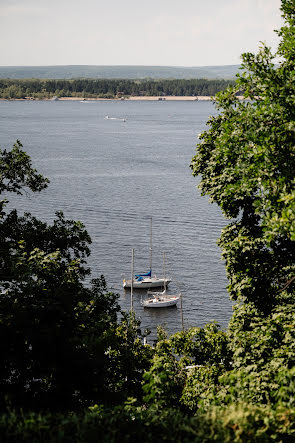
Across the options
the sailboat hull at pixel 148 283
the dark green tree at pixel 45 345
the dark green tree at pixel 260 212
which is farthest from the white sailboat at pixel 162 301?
the dark green tree at pixel 45 345

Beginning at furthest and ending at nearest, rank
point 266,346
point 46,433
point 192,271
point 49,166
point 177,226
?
point 49,166, point 177,226, point 192,271, point 266,346, point 46,433

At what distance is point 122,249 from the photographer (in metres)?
55.4

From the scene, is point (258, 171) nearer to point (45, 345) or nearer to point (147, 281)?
point (45, 345)

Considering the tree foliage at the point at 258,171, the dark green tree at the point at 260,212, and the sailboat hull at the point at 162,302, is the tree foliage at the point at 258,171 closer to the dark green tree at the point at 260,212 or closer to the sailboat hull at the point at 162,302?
the dark green tree at the point at 260,212

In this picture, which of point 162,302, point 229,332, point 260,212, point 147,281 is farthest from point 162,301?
point 260,212

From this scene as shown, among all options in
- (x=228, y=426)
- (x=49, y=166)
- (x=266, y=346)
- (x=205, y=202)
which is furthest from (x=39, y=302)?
(x=49, y=166)

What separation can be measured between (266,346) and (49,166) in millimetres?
83914

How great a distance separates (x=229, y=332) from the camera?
16.5m

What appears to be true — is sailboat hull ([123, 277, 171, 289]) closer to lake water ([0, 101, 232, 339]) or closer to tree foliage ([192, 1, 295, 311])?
lake water ([0, 101, 232, 339])

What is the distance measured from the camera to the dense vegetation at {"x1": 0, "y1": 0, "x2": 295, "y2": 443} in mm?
8711

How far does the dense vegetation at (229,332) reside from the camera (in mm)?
8711

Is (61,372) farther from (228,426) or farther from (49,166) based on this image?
(49,166)

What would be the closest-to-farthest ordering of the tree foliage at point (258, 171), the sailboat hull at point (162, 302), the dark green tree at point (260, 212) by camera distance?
the dark green tree at point (260, 212)
the tree foliage at point (258, 171)
the sailboat hull at point (162, 302)

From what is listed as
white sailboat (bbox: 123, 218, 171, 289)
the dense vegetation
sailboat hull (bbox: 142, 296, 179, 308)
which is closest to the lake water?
sailboat hull (bbox: 142, 296, 179, 308)
